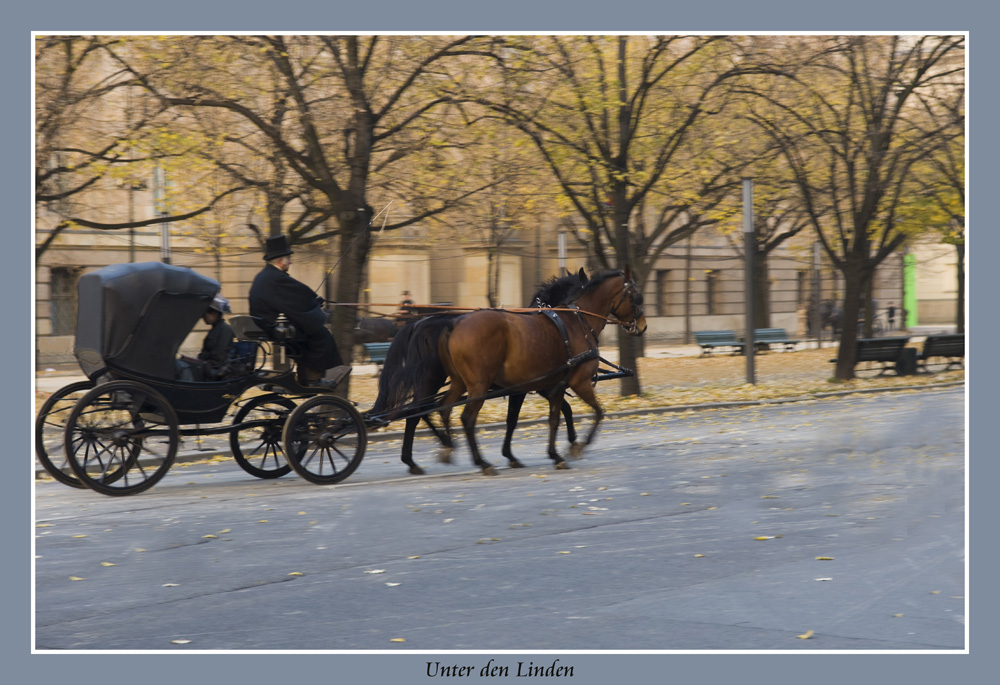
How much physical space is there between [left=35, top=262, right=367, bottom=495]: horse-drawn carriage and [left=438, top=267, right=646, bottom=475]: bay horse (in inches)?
47.9

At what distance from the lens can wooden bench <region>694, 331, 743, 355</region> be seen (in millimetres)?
34188

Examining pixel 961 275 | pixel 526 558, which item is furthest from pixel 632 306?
pixel 961 275

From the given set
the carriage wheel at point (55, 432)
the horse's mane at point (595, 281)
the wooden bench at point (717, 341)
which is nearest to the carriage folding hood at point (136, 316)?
the carriage wheel at point (55, 432)

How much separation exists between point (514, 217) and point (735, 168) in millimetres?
5505

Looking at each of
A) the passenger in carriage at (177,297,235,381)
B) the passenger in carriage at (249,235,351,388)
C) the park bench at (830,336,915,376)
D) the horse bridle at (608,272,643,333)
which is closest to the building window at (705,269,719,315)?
the park bench at (830,336,915,376)

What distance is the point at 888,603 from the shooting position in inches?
241

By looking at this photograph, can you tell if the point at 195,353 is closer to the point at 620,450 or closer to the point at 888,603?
the point at 620,450

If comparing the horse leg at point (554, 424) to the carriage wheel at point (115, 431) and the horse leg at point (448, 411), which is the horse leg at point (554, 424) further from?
the carriage wheel at point (115, 431)

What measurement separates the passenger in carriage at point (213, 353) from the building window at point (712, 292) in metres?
32.2

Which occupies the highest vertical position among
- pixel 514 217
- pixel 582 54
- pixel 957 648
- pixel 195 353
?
pixel 582 54

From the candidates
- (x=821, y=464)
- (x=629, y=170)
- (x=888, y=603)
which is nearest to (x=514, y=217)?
(x=629, y=170)

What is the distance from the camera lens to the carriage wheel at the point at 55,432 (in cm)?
916

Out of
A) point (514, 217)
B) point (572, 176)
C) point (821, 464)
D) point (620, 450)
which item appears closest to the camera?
point (821, 464)

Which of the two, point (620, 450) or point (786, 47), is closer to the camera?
point (620, 450)
